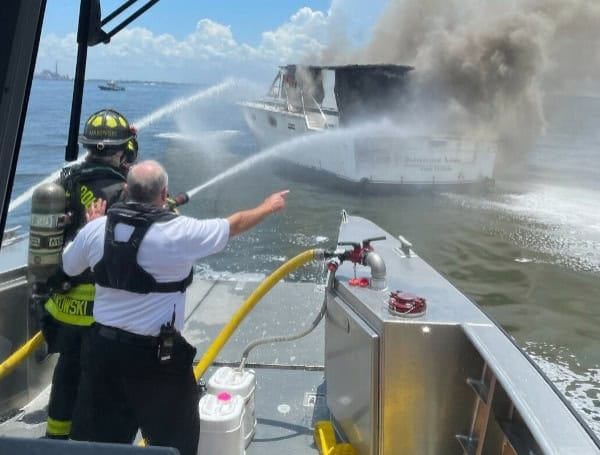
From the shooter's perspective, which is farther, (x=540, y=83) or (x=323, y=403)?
(x=540, y=83)

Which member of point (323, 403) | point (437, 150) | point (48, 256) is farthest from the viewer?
point (437, 150)

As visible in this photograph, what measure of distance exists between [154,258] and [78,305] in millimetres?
832

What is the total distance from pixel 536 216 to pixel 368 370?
628 inches

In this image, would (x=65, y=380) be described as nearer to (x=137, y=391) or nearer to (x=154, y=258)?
(x=137, y=391)

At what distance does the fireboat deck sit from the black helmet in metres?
1.82

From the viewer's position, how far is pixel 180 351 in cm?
234

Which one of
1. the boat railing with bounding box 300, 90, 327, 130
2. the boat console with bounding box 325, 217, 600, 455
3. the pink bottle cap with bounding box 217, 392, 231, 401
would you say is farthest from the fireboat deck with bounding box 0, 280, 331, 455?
the boat railing with bounding box 300, 90, 327, 130

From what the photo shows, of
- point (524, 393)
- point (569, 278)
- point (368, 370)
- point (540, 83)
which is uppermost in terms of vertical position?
point (540, 83)

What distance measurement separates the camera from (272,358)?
4238 millimetres

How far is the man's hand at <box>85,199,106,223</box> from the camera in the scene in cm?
259

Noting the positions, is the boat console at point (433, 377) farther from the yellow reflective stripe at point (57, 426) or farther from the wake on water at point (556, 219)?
the wake on water at point (556, 219)

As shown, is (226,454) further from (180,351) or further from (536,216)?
(536,216)

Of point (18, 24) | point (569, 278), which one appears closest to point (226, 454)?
point (18, 24)

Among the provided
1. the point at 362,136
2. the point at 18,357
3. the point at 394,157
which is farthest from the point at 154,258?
the point at 394,157
